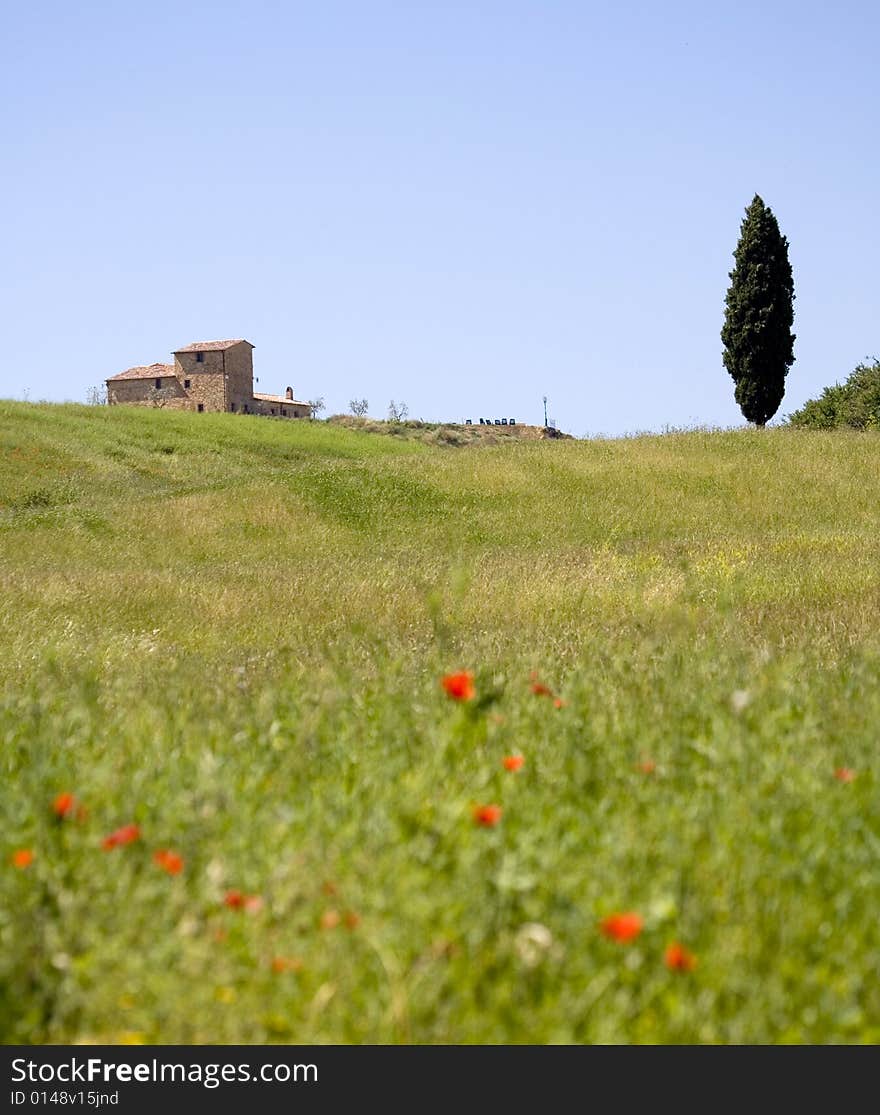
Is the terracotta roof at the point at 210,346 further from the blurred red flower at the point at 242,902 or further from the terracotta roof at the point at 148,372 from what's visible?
the blurred red flower at the point at 242,902

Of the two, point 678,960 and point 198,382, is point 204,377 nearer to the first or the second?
point 198,382

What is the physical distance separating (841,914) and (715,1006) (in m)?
0.54

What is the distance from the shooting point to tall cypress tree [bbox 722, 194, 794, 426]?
44.8 m

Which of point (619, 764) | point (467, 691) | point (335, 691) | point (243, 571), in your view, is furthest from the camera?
point (243, 571)

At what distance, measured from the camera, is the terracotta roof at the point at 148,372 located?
294 feet

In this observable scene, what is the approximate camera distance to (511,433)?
86188 millimetres

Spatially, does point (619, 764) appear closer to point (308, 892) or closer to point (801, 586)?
point (308, 892)

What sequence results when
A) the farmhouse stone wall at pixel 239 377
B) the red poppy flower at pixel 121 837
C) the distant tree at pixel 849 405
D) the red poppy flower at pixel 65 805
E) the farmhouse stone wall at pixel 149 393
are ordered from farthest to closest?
the farmhouse stone wall at pixel 149 393 → the farmhouse stone wall at pixel 239 377 → the distant tree at pixel 849 405 → the red poppy flower at pixel 65 805 → the red poppy flower at pixel 121 837

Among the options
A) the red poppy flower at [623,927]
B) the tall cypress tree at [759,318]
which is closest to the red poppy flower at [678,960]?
the red poppy flower at [623,927]

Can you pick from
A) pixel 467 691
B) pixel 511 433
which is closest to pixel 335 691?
pixel 467 691

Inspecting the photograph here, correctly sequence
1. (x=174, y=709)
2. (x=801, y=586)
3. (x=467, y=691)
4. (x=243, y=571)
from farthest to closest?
(x=243, y=571) < (x=801, y=586) < (x=174, y=709) < (x=467, y=691)

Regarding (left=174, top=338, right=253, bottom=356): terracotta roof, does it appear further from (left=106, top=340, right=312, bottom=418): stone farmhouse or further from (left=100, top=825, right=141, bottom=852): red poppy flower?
(left=100, top=825, right=141, bottom=852): red poppy flower

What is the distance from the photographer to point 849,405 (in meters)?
65.4

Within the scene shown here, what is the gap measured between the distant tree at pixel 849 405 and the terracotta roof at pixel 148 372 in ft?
147
